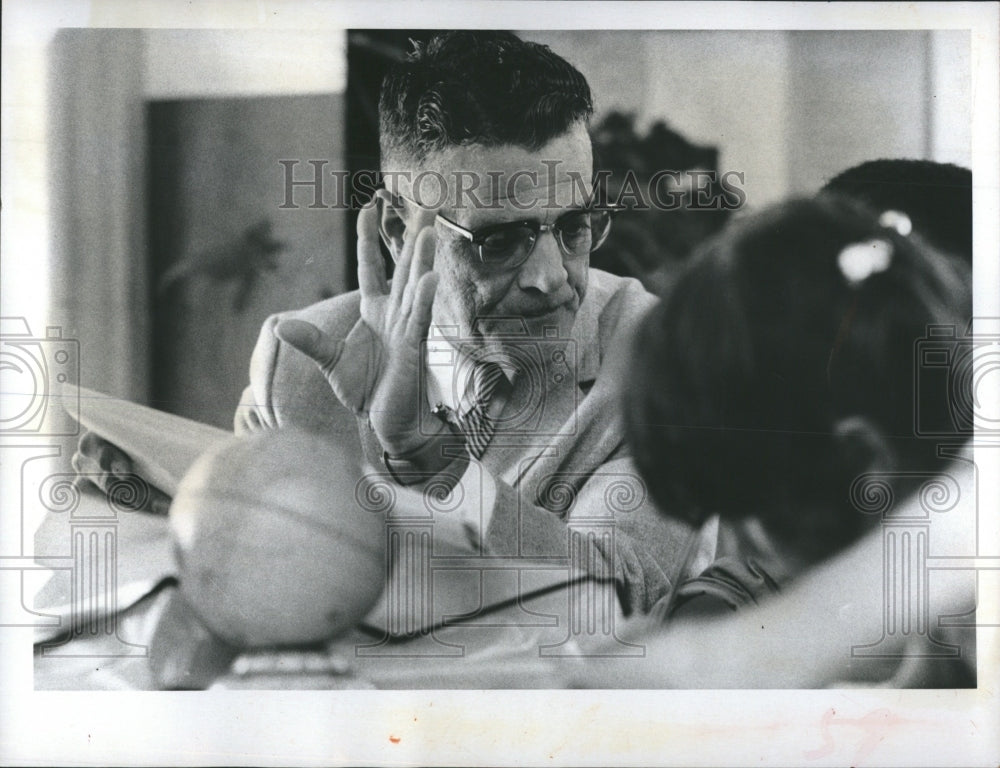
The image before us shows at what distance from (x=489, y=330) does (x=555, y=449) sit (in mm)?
334

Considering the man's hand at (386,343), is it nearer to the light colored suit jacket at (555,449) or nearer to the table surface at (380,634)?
the light colored suit jacket at (555,449)

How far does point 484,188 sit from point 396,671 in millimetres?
1202

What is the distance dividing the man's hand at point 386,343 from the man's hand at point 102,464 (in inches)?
19.6

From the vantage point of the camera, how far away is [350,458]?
238 cm

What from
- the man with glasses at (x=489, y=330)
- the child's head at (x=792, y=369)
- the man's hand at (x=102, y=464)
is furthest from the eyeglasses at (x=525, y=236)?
the man's hand at (x=102, y=464)

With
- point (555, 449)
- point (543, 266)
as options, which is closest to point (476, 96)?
point (543, 266)

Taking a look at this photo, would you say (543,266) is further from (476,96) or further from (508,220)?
(476,96)

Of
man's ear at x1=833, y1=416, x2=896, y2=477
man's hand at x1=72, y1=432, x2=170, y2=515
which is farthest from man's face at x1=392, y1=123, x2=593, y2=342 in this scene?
man's hand at x1=72, y1=432, x2=170, y2=515

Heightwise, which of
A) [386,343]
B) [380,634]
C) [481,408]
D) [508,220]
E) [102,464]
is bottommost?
[380,634]

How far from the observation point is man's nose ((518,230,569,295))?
2383mm

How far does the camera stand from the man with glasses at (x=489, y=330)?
2375 mm

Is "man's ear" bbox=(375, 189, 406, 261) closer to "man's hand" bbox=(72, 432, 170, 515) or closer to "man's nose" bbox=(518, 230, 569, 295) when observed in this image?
"man's nose" bbox=(518, 230, 569, 295)

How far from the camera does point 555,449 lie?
238 cm

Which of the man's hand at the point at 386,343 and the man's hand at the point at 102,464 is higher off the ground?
the man's hand at the point at 386,343
